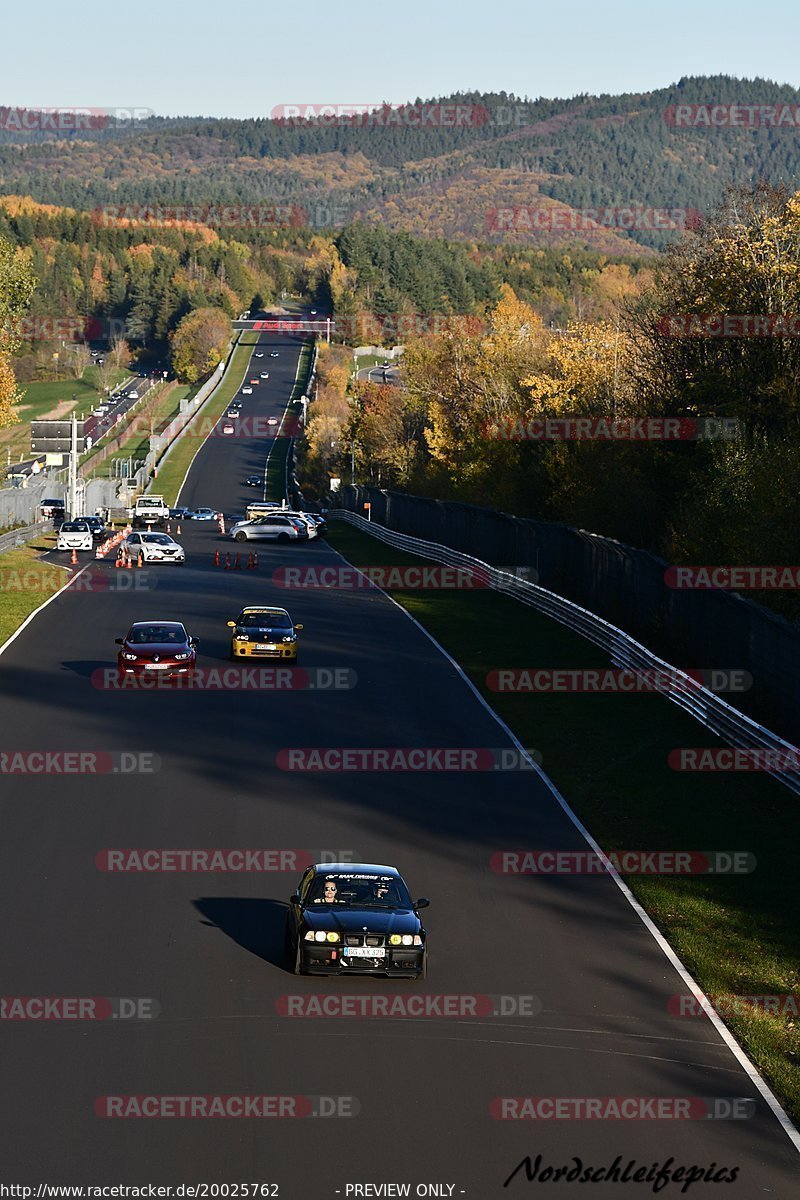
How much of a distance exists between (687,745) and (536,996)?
14.3 m

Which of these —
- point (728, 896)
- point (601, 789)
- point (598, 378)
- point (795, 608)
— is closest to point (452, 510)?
point (598, 378)

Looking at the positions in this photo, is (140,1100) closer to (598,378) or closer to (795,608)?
(795,608)

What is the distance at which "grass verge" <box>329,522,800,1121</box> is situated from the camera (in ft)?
54.1

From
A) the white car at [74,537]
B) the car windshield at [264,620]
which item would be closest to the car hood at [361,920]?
the car windshield at [264,620]

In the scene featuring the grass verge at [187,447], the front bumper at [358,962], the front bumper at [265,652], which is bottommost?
the grass verge at [187,447]

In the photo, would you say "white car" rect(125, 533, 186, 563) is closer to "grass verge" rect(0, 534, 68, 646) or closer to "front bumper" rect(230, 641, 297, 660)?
"grass verge" rect(0, 534, 68, 646)

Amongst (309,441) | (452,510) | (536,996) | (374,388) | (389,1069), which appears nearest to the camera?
(389,1069)

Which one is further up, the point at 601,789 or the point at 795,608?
the point at 795,608

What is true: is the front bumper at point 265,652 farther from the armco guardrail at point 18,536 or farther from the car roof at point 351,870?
the armco guardrail at point 18,536

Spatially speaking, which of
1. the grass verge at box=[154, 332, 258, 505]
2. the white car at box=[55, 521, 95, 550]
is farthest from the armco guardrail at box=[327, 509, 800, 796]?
the grass verge at box=[154, 332, 258, 505]

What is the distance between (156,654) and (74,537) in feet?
127

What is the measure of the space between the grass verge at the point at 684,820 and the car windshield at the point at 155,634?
765cm

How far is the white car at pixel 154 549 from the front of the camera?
65250 mm

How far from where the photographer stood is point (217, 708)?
32.0 meters
